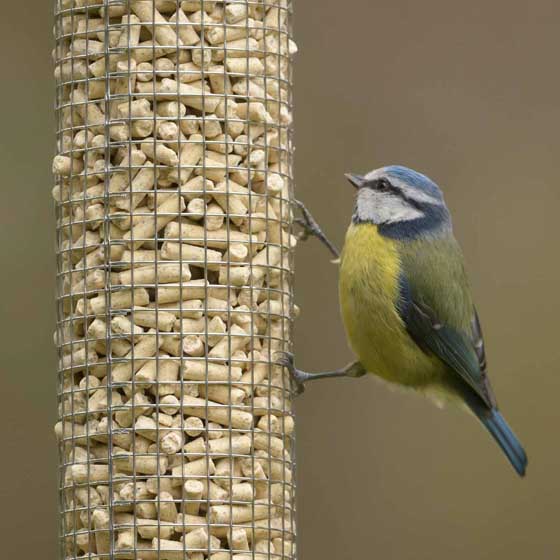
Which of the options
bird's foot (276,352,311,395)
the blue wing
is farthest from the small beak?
bird's foot (276,352,311,395)

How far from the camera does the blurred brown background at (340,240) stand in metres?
9.14

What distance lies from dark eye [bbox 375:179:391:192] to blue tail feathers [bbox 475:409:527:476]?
3.39ft

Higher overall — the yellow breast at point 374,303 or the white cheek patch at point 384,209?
the white cheek patch at point 384,209

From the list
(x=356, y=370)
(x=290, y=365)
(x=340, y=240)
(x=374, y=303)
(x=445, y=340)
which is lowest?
(x=290, y=365)

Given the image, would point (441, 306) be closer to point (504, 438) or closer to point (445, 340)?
point (445, 340)

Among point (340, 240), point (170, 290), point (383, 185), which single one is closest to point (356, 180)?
point (383, 185)

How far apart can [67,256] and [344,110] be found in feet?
13.3

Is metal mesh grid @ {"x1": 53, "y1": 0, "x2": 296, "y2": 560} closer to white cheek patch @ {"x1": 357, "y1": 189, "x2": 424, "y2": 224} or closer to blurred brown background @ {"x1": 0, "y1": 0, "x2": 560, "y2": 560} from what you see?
white cheek patch @ {"x1": 357, "y1": 189, "x2": 424, "y2": 224}

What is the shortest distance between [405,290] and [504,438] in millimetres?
799

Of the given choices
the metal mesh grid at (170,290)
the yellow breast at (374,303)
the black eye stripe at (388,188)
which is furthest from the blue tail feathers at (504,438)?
the metal mesh grid at (170,290)

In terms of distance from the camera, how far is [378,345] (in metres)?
6.50

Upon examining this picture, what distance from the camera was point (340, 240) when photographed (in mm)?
9180

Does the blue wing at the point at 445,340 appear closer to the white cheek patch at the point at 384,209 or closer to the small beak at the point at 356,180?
the white cheek patch at the point at 384,209

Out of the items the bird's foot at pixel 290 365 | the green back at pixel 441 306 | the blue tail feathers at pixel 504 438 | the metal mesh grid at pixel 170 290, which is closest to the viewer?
the metal mesh grid at pixel 170 290
